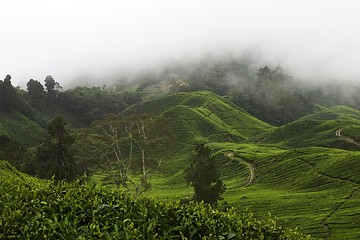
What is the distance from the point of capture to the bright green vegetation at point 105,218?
8.41 meters

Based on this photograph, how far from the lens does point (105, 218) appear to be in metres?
9.28

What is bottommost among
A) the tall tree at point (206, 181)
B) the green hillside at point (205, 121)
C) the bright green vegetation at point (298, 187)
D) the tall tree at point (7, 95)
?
the bright green vegetation at point (298, 187)

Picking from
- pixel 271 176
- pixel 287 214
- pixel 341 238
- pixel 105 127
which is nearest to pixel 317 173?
pixel 271 176

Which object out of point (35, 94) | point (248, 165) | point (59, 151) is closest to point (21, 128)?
point (35, 94)

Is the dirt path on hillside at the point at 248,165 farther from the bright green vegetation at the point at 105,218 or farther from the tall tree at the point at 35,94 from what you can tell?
the tall tree at the point at 35,94

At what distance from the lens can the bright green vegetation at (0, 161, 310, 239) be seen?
8.41 meters

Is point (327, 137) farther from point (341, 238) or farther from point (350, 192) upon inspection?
point (341, 238)

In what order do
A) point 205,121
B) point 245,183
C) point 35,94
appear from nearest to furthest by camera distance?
point 245,183 → point 205,121 → point 35,94

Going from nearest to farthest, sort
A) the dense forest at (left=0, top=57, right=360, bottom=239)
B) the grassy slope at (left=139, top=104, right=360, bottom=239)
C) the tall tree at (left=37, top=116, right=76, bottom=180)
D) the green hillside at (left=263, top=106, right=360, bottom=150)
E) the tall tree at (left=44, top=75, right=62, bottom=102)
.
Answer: the dense forest at (left=0, top=57, right=360, bottom=239)
the grassy slope at (left=139, top=104, right=360, bottom=239)
the tall tree at (left=37, top=116, right=76, bottom=180)
the green hillside at (left=263, top=106, right=360, bottom=150)
the tall tree at (left=44, top=75, right=62, bottom=102)

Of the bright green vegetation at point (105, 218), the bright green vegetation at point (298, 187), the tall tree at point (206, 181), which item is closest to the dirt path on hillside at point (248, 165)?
the bright green vegetation at point (298, 187)

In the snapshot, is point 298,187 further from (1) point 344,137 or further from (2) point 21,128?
(2) point 21,128

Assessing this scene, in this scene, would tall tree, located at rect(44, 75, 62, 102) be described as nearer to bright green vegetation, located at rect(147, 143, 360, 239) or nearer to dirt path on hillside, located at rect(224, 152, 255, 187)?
bright green vegetation, located at rect(147, 143, 360, 239)

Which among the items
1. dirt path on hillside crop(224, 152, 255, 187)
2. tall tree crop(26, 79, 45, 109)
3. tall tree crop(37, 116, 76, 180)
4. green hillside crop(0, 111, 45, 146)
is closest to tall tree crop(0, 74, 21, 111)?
green hillside crop(0, 111, 45, 146)

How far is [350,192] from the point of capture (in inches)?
2741
